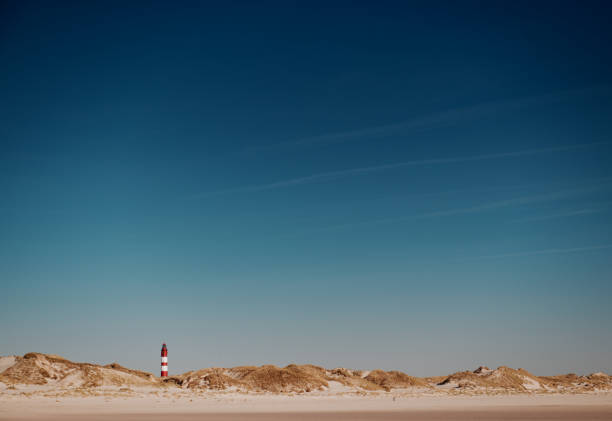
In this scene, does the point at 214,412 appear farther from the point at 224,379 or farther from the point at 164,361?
the point at 164,361

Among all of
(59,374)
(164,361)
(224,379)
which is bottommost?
(224,379)

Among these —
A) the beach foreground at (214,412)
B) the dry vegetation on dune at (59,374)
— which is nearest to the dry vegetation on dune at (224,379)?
the dry vegetation on dune at (59,374)

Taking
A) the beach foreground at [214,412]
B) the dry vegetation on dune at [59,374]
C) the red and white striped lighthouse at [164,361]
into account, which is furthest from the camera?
the red and white striped lighthouse at [164,361]

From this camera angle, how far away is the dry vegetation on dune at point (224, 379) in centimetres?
6481

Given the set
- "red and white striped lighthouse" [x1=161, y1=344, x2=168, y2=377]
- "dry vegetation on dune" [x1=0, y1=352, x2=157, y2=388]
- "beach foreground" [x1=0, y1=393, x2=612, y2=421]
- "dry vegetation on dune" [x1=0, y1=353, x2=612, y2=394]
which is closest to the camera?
"beach foreground" [x1=0, y1=393, x2=612, y2=421]

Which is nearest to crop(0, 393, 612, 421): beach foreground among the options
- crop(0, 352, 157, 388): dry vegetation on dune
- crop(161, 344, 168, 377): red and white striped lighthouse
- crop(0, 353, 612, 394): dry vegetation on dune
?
crop(0, 353, 612, 394): dry vegetation on dune

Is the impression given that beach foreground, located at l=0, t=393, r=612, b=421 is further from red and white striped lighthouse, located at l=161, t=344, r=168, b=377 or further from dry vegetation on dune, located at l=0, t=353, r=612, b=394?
red and white striped lighthouse, located at l=161, t=344, r=168, b=377

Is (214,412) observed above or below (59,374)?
below

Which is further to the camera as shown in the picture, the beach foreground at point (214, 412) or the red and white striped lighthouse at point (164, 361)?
the red and white striped lighthouse at point (164, 361)

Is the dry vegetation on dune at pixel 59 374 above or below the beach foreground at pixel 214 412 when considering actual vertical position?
above

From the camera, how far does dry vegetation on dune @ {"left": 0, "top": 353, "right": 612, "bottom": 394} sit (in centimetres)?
6481

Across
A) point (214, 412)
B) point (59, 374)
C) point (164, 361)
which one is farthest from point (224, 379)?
point (214, 412)

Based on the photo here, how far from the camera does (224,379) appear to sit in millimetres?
70688

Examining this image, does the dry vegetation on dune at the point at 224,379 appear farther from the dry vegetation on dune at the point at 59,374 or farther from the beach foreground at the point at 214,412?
the beach foreground at the point at 214,412
